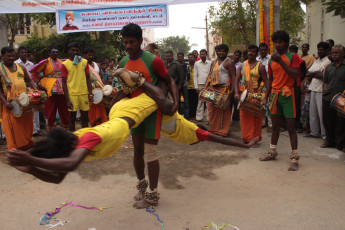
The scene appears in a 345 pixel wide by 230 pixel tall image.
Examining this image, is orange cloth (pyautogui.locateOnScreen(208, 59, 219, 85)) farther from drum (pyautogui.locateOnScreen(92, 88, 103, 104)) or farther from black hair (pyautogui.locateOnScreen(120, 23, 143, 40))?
black hair (pyautogui.locateOnScreen(120, 23, 143, 40))

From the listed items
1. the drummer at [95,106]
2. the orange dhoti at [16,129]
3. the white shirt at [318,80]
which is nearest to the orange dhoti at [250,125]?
the white shirt at [318,80]

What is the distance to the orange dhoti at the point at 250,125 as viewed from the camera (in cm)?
607

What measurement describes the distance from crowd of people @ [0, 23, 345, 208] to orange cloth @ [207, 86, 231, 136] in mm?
22

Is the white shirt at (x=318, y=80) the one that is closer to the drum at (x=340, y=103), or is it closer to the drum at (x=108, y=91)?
the drum at (x=340, y=103)

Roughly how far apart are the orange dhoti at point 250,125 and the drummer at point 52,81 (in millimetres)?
3758

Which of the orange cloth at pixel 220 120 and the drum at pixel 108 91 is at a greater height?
the drum at pixel 108 91

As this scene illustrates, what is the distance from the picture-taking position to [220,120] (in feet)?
22.5

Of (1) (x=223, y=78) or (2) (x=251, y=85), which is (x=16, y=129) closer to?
(1) (x=223, y=78)

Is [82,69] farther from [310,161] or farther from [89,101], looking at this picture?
[310,161]

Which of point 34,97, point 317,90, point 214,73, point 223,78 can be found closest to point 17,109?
point 34,97

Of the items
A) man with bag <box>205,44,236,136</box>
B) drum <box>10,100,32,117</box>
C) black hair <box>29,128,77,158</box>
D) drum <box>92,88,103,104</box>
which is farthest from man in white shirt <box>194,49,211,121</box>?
black hair <box>29,128,77,158</box>

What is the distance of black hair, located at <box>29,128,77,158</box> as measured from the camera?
7.37ft

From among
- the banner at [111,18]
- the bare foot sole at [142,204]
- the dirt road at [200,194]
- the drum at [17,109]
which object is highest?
the banner at [111,18]

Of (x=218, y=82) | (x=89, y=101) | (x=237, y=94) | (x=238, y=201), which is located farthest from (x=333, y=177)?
(x=89, y=101)
